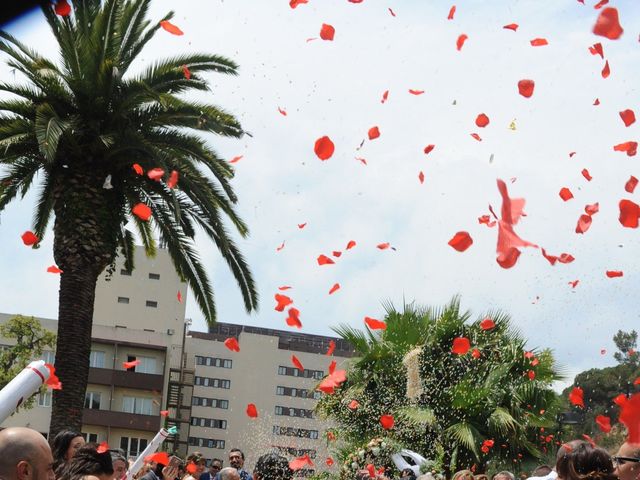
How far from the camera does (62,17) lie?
16062mm

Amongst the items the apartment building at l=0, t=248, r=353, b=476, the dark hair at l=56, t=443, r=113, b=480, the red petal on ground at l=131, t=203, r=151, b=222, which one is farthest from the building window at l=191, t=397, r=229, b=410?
the dark hair at l=56, t=443, r=113, b=480

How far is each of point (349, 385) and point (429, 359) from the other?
2207 millimetres

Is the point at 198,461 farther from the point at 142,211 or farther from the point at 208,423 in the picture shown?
the point at 208,423

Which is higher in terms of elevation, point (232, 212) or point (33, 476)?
point (232, 212)

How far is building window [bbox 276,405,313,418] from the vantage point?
279 feet

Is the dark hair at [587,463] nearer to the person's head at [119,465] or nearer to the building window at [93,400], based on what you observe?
the person's head at [119,465]

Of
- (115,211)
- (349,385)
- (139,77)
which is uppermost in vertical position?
(139,77)

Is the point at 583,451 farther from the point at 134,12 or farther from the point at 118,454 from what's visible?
the point at 134,12

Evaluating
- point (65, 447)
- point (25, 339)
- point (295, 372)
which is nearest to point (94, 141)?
point (65, 447)

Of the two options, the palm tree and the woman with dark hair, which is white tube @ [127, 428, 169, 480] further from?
the palm tree

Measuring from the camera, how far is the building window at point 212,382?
80.4 metres

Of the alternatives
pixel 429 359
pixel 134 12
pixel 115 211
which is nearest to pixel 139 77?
pixel 134 12

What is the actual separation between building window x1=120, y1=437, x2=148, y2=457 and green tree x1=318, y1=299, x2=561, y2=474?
41.3 meters

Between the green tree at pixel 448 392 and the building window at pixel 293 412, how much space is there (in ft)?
215
